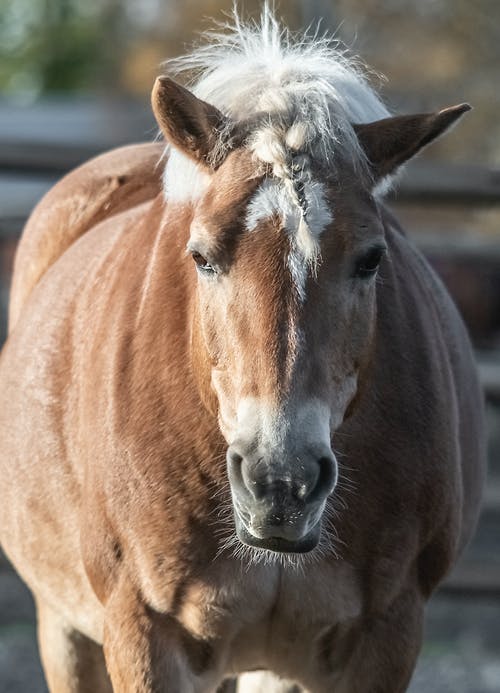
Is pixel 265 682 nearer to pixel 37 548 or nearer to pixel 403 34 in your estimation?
pixel 37 548

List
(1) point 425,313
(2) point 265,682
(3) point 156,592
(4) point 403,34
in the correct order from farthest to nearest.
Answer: (4) point 403,34
(2) point 265,682
(1) point 425,313
(3) point 156,592

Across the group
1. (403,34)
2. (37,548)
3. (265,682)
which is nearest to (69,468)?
(37,548)

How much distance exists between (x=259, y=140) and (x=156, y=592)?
1002mm

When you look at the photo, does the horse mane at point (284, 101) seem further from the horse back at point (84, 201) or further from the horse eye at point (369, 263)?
the horse back at point (84, 201)

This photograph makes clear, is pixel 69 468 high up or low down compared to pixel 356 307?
down

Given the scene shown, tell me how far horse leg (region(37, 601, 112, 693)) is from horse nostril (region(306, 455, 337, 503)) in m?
1.47

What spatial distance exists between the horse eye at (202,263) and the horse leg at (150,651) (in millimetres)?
769

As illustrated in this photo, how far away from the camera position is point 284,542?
2.33 metres

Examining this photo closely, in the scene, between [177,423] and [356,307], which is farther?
[177,423]

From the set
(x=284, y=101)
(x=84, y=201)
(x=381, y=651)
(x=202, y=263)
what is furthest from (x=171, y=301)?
(x=84, y=201)

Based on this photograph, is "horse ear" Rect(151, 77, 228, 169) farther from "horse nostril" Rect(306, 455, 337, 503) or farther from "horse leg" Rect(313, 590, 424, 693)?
"horse leg" Rect(313, 590, 424, 693)

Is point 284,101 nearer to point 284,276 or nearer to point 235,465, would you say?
point 284,276

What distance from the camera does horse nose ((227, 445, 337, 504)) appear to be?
223cm

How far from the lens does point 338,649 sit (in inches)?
112
